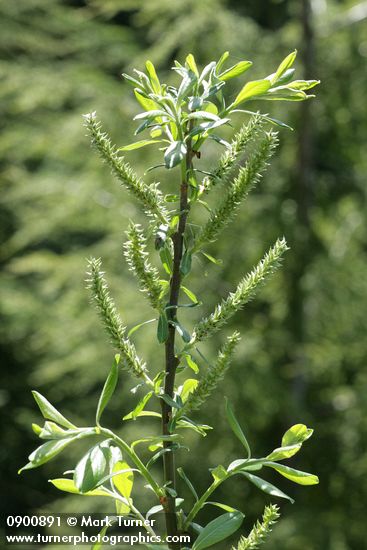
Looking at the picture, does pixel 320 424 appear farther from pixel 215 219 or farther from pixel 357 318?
pixel 215 219

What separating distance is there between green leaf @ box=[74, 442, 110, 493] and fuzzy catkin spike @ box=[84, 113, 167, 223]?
120 mm

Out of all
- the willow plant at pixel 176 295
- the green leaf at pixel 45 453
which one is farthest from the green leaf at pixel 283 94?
the green leaf at pixel 45 453

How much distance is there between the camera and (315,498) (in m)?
2.27

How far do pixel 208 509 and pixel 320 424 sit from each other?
42cm

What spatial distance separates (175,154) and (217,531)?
184 millimetres

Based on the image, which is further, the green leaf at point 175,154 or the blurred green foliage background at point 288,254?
the blurred green foliage background at point 288,254

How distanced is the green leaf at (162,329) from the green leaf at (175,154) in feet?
0.25

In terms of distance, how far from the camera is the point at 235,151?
15.0 inches

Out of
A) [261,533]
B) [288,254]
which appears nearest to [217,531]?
[261,533]

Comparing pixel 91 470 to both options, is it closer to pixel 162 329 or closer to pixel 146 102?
pixel 162 329

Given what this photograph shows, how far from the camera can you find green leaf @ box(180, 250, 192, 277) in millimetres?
378

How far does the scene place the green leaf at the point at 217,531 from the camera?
1.22 feet

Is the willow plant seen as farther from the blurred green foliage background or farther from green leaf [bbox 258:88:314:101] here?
the blurred green foliage background

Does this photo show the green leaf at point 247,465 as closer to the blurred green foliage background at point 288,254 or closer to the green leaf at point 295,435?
the green leaf at point 295,435
